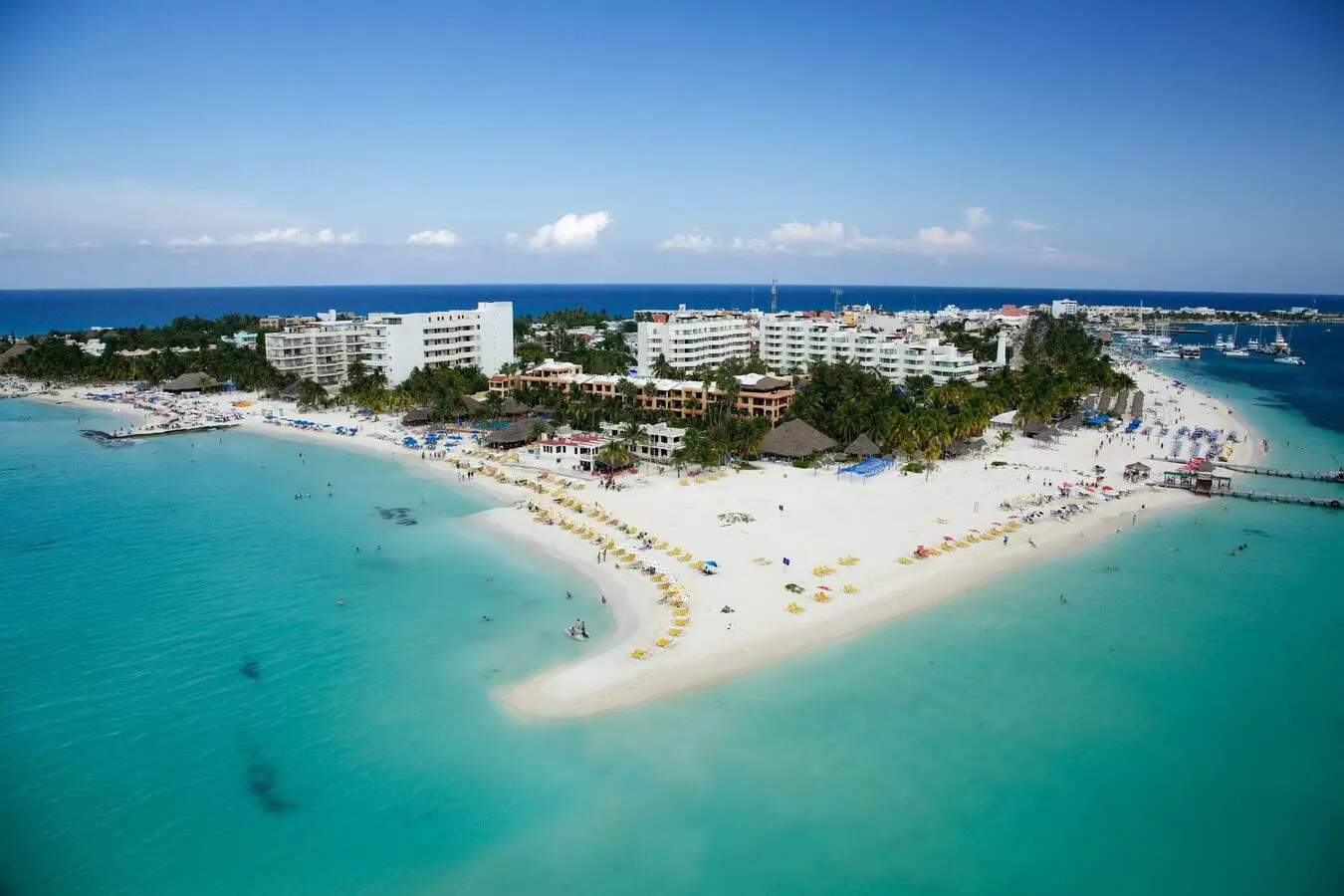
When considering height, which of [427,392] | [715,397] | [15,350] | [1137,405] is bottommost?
[1137,405]

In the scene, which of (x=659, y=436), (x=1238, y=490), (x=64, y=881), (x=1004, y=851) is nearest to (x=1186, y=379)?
(x=1238, y=490)

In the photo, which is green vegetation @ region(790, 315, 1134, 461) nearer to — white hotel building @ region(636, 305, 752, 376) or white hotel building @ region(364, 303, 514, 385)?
white hotel building @ region(636, 305, 752, 376)

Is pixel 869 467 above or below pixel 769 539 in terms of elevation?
above

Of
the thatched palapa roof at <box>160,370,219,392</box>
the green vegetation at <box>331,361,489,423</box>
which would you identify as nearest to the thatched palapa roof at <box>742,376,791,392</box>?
the green vegetation at <box>331,361,489,423</box>

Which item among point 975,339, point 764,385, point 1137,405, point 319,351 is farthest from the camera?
point 975,339

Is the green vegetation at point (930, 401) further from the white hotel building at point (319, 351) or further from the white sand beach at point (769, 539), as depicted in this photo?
the white hotel building at point (319, 351)

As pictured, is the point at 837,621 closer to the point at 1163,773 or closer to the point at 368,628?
the point at 1163,773

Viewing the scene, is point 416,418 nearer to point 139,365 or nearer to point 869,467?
point 869,467

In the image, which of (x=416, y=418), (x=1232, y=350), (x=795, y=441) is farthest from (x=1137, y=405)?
(x=1232, y=350)
